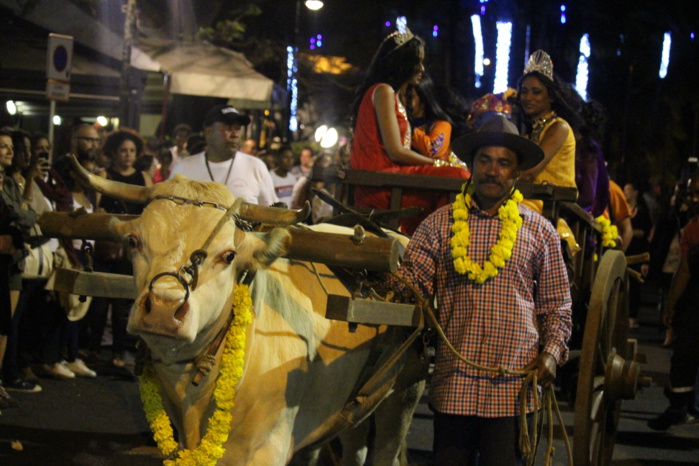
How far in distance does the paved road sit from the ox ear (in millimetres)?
2896

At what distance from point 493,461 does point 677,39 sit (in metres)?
23.6

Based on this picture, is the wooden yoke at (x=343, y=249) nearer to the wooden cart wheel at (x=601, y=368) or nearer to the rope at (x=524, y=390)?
the rope at (x=524, y=390)

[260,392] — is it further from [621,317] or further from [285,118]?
[285,118]

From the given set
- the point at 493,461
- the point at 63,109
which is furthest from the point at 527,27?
the point at 493,461

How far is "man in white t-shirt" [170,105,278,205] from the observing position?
22.9ft

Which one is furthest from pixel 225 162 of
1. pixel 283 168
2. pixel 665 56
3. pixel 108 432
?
pixel 665 56

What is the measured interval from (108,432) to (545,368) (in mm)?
4266

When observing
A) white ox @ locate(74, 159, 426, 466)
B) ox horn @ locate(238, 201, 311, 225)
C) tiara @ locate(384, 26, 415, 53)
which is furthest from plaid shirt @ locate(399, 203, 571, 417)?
tiara @ locate(384, 26, 415, 53)

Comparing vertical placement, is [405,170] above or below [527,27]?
below

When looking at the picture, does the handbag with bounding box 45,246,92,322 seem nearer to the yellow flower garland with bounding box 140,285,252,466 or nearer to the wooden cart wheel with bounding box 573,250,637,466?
the yellow flower garland with bounding box 140,285,252,466

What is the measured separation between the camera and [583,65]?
74.2 feet

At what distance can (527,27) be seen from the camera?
18062 millimetres

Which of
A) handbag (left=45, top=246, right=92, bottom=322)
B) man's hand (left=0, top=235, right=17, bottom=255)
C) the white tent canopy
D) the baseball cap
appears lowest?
handbag (left=45, top=246, right=92, bottom=322)

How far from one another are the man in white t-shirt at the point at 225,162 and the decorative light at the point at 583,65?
50.2ft
